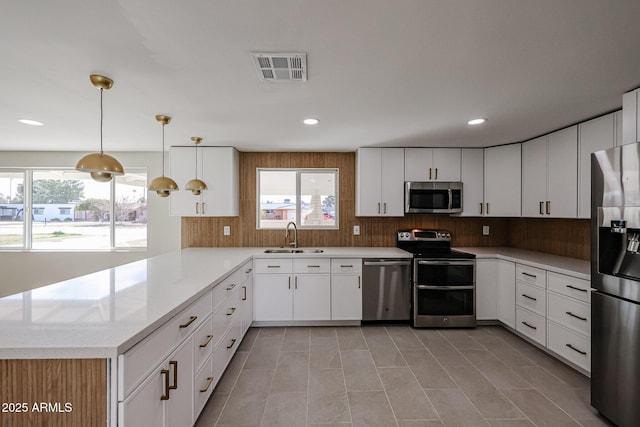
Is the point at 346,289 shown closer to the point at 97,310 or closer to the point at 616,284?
the point at 616,284

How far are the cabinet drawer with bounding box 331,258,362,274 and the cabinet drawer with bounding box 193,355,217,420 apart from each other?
1.77m

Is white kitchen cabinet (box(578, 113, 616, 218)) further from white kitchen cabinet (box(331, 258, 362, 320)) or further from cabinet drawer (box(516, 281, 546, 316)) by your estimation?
white kitchen cabinet (box(331, 258, 362, 320))

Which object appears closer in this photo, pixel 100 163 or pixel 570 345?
pixel 100 163

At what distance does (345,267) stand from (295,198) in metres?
1.27

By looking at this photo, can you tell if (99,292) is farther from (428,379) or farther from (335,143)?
(335,143)

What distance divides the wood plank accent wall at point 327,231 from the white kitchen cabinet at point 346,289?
645mm

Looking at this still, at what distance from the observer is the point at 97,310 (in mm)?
1333

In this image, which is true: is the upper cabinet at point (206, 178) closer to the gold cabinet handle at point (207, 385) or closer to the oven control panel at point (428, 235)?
the gold cabinet handle at point (207, 385)

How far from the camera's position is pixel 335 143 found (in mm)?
3531

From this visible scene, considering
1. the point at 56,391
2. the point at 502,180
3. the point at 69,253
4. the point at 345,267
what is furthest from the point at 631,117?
the point at 69,253

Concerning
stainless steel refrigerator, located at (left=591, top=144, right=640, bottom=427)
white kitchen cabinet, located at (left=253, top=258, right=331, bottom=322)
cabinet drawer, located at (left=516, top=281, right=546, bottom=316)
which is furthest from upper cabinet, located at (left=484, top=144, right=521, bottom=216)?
white kitchen cabinet, located at (left=253, top=258, right=331, bottom=322)

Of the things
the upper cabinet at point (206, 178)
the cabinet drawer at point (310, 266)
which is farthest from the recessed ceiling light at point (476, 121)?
the upper cabinet at point (206, 178)

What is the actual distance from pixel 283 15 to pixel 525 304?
11.4 ft

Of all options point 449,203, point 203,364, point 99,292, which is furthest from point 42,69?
point 449,203
